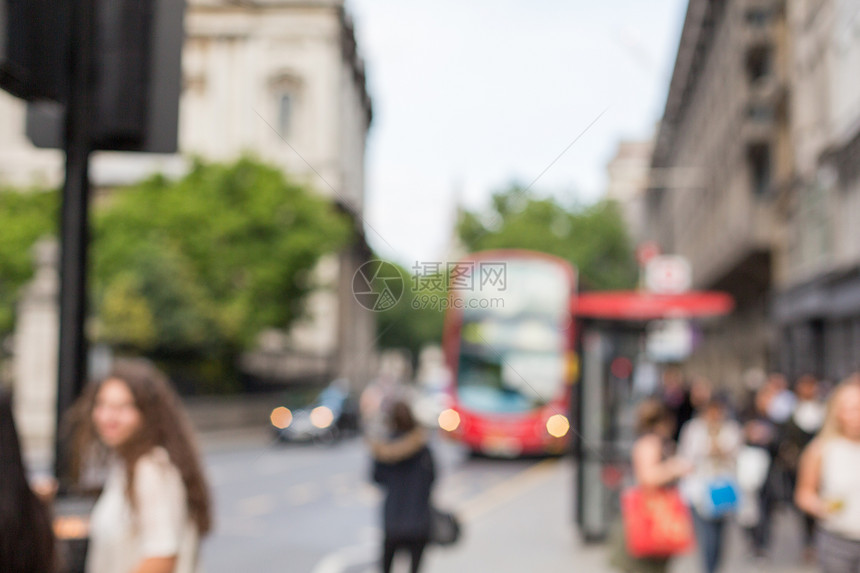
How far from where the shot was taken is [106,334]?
2689 cm

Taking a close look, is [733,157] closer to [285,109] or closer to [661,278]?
[661,278]

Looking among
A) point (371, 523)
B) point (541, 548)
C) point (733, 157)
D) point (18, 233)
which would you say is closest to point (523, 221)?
point (541, 548)

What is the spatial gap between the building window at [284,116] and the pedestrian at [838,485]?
3020 mm

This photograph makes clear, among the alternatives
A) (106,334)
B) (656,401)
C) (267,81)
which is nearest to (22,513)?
(267,81)

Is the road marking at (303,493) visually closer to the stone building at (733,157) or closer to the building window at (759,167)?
the stone building at (733,157)

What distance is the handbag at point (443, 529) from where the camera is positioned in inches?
254

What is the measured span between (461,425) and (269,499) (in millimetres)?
5030

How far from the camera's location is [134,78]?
10.6ft

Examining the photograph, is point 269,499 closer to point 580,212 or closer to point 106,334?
point 580,212

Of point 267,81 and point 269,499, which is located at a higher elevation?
point 267,81

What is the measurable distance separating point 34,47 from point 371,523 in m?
9.40

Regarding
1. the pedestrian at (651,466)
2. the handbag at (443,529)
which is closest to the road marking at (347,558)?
the handbag at (443,529)

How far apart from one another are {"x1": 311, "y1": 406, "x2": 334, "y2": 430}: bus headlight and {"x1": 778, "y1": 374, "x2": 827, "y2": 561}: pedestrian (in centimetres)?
1332

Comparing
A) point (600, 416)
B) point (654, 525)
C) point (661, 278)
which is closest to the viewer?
point (654, 525)
